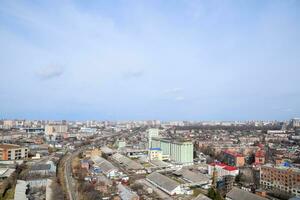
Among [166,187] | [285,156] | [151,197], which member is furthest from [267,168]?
[285,156]

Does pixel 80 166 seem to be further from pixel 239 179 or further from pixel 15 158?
pixel 239 179

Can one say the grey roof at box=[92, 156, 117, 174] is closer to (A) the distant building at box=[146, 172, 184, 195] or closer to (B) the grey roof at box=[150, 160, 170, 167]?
(A) the distant building at box=[146, 172, 184, 195]

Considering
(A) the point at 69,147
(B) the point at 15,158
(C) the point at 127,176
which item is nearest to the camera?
(C) the point at 127,176

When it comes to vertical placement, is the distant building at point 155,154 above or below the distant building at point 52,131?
below

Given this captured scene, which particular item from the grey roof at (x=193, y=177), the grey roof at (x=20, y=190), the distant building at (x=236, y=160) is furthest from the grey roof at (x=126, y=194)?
the distant building at (x=236, y=160)

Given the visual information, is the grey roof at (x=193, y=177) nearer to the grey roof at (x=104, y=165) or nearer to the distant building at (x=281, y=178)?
the distant building at (x=281, y=178)
